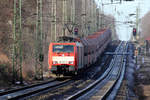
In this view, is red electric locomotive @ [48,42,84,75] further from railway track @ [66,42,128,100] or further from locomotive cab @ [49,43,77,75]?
railway track @ [66,42,128,100]

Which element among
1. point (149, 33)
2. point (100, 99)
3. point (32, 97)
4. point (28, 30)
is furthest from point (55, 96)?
point (149, 33)

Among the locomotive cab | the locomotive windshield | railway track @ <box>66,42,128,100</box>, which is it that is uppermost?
the locomotive windshield

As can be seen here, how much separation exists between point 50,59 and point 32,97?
30.5 feet

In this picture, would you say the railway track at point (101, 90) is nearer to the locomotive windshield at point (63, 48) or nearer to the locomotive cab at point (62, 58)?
the locomotive cab at point (62, 58)

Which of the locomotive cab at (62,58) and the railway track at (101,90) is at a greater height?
the locomotive cab at (62,58)

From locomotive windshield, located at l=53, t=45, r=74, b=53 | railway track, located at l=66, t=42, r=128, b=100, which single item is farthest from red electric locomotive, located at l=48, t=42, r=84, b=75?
railway track, located at l=66, t=42, r=128, b=100

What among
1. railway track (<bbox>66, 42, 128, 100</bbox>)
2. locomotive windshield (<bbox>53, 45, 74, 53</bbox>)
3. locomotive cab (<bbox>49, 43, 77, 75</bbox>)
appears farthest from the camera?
locomotive windshield (<bbox>53, 45, 74, 53</bbox>)

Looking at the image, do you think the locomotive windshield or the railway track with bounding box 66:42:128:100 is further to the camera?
the locomotive windshield

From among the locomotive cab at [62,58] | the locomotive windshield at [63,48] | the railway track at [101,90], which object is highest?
the locomotive windshield at [63,48]

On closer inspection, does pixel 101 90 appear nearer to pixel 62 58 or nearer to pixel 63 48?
pixel 62 58

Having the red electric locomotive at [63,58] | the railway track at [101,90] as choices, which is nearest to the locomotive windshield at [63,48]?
the red electric locomotive at [63,58]

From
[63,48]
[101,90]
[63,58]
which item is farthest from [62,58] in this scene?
[101,90]

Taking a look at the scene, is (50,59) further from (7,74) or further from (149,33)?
(149,33)

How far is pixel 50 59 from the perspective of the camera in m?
24.3
